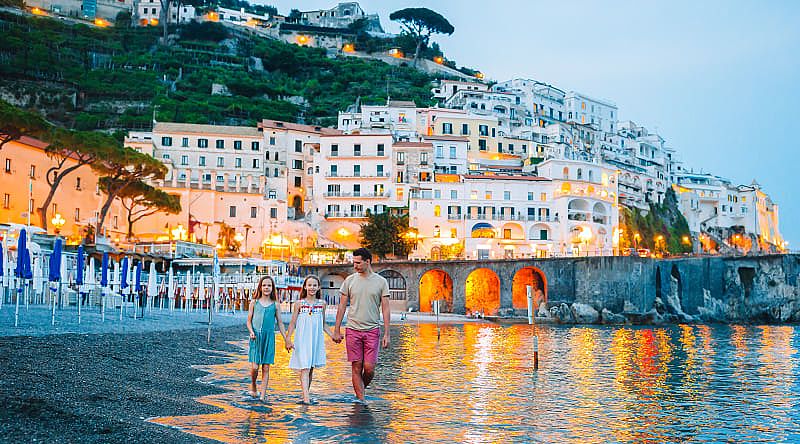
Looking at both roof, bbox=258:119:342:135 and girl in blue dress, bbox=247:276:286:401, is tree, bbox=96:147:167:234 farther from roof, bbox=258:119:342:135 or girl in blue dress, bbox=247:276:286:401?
girl in blue dress, bbox=247:276:286:401

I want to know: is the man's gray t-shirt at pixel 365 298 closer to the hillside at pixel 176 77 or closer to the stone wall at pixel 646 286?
the stone wall at pixel 646 286

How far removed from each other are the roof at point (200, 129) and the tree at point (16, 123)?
111ft

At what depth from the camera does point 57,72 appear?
104m

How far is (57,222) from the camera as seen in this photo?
53.0 meters

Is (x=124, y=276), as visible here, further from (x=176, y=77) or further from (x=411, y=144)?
(x=176, y=77)

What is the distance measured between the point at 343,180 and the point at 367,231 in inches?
334

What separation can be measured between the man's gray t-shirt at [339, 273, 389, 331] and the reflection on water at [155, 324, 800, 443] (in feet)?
4.90

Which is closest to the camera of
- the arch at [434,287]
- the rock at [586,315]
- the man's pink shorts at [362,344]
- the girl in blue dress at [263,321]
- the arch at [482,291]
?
the man's pink shorts at [362,344]

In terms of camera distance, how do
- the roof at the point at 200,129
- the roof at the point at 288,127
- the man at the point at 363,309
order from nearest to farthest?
1. the man at the point at 363,309
2. the roof at the point at 200,129
3. the roof at the point at 288,127

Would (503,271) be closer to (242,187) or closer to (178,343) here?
(242,187)

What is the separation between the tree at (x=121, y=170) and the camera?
175ft

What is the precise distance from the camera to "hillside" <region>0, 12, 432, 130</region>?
98125 millimetres

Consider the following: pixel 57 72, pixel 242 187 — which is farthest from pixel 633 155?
pixel 57 72

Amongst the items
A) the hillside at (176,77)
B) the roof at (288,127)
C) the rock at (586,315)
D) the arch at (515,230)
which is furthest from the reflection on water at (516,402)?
the hillside at (176,77)
